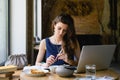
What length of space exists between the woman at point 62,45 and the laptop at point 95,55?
0.37m

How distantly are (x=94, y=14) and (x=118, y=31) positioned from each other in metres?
1.07

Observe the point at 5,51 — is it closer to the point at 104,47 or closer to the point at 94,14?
the point at 104,47

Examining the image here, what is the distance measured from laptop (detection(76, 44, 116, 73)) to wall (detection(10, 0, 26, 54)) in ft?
4.67

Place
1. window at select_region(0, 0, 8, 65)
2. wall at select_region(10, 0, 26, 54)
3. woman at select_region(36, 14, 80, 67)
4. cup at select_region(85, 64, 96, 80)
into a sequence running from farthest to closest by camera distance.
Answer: wall at select_region(10, 0, 26, 54), window at select_region(0, 0, 8, 65), woman at select_region(36, 14, 80, 67), cup at select_region(85, 64, 96, 80)

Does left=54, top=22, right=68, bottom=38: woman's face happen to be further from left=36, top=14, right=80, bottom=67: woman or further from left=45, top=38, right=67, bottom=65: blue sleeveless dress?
left=45, top=38, right=67, bottom=65: blue sleeveless dress

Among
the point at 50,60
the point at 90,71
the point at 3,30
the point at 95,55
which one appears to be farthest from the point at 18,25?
the point at 90,71

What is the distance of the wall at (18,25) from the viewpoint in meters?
3.32

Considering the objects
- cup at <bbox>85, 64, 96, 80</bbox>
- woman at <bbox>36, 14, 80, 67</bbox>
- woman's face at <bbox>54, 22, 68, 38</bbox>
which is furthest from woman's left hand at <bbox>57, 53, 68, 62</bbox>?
cup at <bbox>85, 64, 96, 80</bbox>

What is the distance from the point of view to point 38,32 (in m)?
5.86

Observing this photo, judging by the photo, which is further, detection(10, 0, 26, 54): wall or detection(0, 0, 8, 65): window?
detection(10, 0, 26, 54): wall

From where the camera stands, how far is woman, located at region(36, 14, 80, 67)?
101 inches

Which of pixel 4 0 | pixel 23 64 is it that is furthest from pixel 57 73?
pixel 4 0

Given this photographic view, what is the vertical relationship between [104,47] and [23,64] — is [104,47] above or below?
above

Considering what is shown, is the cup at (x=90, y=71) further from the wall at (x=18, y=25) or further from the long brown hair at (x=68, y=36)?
the wall at (x=18, y=25)
